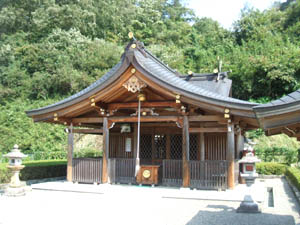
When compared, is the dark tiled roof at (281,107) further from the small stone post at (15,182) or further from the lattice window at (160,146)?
the lattice window at (160,146)

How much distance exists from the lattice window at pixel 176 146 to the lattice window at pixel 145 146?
1.04 m

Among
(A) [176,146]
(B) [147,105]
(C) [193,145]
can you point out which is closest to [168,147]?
(A) [176,146]

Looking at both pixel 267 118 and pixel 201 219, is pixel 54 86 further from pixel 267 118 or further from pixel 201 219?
pixel 267 118

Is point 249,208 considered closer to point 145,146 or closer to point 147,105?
point 147,105

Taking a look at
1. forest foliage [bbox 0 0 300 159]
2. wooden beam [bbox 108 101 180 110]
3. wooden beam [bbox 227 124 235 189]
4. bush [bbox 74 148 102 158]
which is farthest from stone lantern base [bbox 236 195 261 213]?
forest foliage [bbox 0 0 300 159]

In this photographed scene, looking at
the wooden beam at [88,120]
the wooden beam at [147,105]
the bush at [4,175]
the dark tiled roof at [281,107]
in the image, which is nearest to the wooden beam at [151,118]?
the wooden beam at [147,105]

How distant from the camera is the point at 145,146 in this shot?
1416cm

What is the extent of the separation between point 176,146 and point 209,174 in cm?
307

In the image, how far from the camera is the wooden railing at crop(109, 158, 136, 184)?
40.2 feet

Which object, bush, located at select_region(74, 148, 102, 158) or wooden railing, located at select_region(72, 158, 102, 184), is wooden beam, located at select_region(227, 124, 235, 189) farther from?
bush, located at select_region(74, 148, 102, 158)

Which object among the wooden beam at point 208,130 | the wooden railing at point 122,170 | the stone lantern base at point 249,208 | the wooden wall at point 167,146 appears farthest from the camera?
the wooden wall at point 167,146

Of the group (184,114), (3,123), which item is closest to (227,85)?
(184,114)

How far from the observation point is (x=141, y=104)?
11.9 m

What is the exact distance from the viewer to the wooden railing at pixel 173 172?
37.6ft
